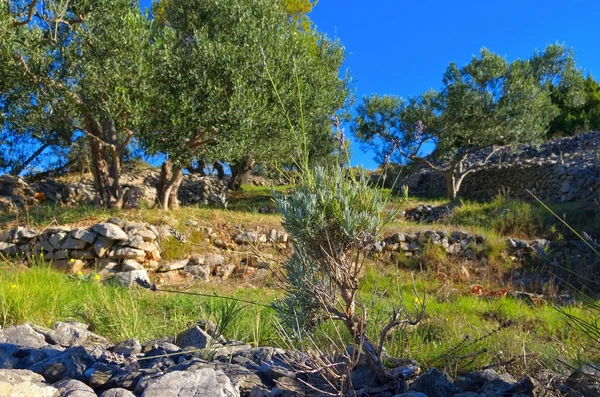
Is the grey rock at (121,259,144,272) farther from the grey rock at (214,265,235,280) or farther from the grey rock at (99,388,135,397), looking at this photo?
the grey rock at (99,388,135,397)

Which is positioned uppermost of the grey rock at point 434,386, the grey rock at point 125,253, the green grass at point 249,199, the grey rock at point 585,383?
the green grass at point 249,199

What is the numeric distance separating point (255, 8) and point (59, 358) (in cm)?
1125

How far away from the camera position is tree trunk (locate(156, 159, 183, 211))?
11.8 m

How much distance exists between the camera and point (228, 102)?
1038 centimetres

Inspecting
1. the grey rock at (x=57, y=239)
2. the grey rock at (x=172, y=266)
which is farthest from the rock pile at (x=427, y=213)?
the grey rock at (x=57, y=239)

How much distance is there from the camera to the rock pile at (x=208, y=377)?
7.34ft

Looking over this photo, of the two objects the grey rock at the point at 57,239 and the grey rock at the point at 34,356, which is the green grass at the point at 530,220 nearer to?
the grey rock at the point at 57,239

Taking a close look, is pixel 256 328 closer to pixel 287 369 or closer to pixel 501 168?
pixel 287 369

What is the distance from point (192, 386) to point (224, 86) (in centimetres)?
910

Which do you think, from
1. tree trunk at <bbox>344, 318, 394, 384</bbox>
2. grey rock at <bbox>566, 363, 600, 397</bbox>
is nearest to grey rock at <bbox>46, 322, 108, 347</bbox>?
tree trunk at <bbox>344, 318, 394, 384</bbox>

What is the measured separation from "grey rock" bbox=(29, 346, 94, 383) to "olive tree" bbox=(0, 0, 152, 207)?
7.40 m

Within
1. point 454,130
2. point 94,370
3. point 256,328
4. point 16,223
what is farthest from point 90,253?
point 454,130

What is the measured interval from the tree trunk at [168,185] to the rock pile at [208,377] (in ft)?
28.8

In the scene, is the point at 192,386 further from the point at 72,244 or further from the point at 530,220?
the point at 530,220
